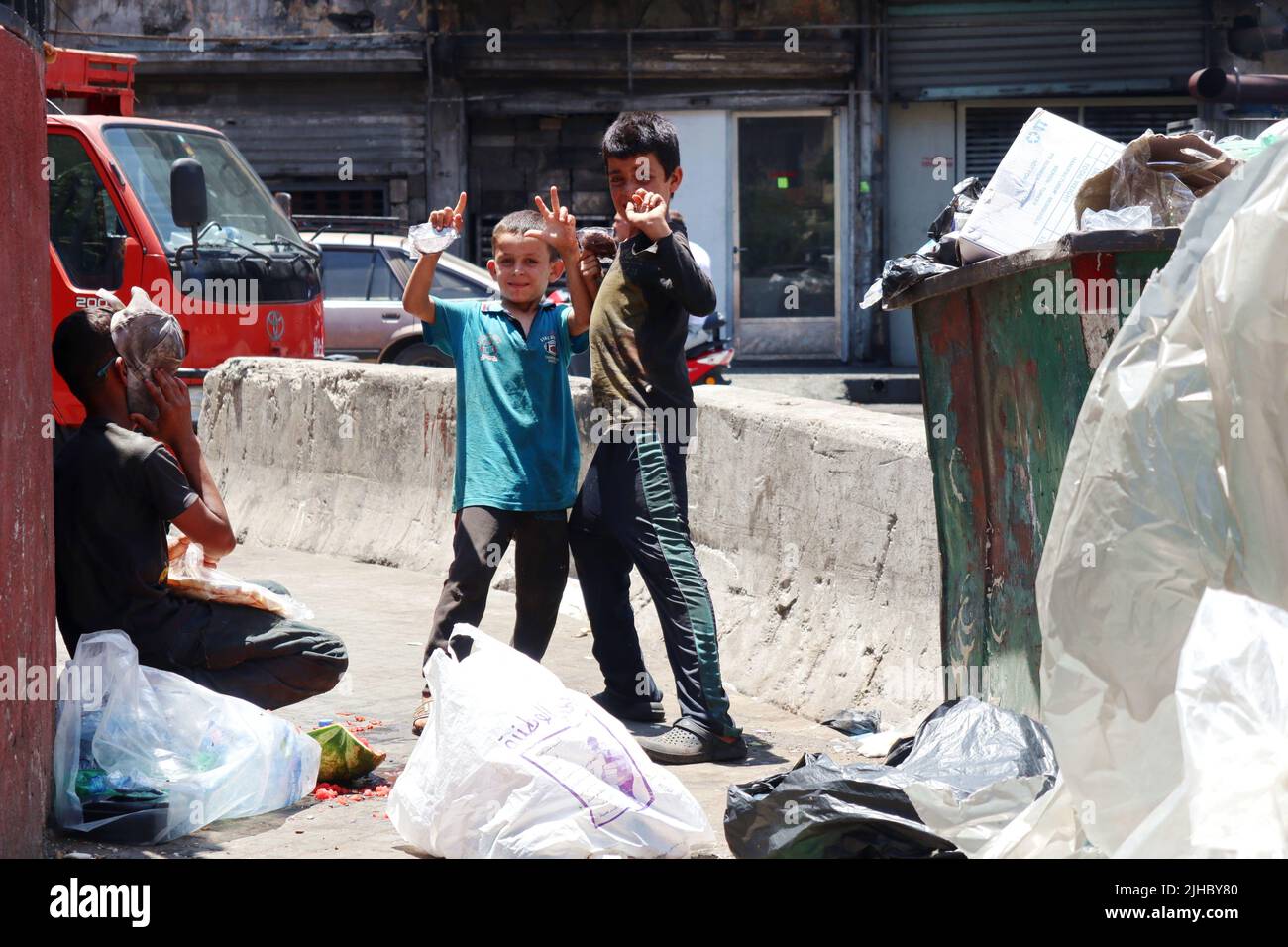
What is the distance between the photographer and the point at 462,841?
3.43 meters

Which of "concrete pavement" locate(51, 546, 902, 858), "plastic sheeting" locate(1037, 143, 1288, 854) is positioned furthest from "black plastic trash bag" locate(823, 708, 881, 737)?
"plastic sheeting" locate(1037, 143, 1288, 854)

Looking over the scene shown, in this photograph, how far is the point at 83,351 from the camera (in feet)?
13.1

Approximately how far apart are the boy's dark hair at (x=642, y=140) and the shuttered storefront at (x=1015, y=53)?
15326 millimetres

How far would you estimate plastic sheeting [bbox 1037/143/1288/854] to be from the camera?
111 inches

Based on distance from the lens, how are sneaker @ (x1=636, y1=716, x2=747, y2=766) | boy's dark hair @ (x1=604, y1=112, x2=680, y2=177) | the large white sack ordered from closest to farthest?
the large white sack, sneaker @ (x1=636, y1=716, x2=747, y2=766), boy's dark hair @ (x1=604, y1=112, x2=680, y2=177)

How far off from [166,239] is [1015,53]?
12.6 meters

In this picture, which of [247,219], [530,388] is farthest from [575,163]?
[530,388]

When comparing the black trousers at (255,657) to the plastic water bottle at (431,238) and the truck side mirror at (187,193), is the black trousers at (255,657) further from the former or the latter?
the truck side mirror at (187,193)

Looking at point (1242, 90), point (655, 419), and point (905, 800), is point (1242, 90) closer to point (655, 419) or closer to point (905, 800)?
point (655, 419)

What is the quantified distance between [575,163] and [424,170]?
5.97 feet

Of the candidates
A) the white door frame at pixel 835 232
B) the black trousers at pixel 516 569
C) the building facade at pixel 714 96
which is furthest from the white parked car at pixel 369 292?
the black trousers at pixel 516 569

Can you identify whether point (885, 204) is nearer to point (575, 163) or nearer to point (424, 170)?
point (575, 163)

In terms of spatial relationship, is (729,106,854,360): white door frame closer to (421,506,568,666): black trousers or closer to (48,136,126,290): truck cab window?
(48,136,126,290): truck cab window

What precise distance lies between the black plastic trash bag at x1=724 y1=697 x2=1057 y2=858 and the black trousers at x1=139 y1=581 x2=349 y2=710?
4.48ft
